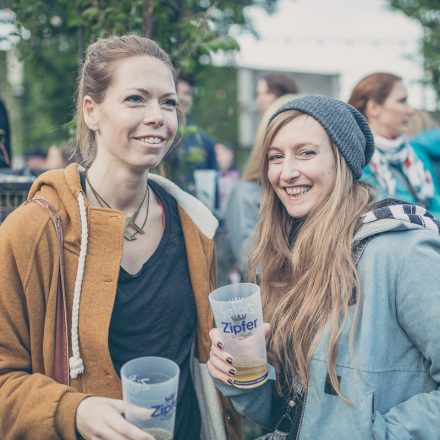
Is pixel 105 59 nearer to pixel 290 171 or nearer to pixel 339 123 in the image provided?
pixel 290 171

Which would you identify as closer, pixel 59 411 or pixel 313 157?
pixel 59 411

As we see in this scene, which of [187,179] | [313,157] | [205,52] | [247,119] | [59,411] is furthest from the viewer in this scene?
[247,119]

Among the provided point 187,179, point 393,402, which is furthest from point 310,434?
point 187,179

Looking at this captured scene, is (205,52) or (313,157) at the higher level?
(205,52)

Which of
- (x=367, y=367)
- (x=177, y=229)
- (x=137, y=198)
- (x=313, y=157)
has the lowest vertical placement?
(x=367, y=367)

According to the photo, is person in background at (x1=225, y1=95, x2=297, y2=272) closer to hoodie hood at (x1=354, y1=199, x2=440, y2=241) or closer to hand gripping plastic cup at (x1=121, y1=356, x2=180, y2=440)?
hoodie hood at (x1=354, y1=199, x2=440, y2=241)

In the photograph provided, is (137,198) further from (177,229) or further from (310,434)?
(310,434)

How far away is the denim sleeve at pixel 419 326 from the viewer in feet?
5.93

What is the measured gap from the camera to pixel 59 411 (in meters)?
1.79

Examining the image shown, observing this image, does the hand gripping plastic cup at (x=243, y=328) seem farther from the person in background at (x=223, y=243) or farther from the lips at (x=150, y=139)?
the person in background at (x=223, y=243)

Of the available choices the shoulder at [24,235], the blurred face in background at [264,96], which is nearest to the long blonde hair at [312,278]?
the shoulder at [24,235]

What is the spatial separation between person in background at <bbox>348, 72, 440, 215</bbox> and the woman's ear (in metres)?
2.25

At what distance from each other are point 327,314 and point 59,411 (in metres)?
1.00

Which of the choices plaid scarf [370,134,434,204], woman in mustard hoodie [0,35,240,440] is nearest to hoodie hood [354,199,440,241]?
woman in mustard hoodie [0,35,240,440]
